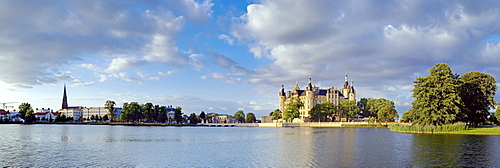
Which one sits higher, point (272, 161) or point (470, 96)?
point (470, 96)

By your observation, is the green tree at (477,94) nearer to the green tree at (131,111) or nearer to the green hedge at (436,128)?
the green hedge at (436,128)

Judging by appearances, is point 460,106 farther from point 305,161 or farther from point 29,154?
point 29,154

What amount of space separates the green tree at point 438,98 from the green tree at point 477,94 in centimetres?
433

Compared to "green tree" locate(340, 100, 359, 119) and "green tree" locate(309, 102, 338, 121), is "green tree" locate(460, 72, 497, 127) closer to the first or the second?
"green tree" locate(340, 100, 359, 119)

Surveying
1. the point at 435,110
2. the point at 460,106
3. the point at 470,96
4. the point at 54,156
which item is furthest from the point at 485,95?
the point at 54,156

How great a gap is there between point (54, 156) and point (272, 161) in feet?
66.5

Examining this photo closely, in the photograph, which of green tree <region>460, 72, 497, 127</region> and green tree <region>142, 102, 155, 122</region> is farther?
green tree <region>142, 102, 155, 122</region>

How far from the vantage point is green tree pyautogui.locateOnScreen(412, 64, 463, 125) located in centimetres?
6969

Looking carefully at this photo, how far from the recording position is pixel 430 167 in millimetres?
27484

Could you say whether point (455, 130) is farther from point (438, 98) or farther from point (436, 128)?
point (438, 98)

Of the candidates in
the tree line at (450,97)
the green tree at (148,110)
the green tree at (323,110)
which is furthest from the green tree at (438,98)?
the green tree at (148,110)

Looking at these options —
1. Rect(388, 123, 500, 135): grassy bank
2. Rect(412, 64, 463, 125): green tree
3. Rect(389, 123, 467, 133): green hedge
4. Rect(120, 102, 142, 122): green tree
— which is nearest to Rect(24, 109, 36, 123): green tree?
Rect(120, 102, 142, 122): green tree

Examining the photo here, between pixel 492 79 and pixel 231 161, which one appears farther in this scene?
pixel 492 79

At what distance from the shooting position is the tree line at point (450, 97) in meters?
70.4
